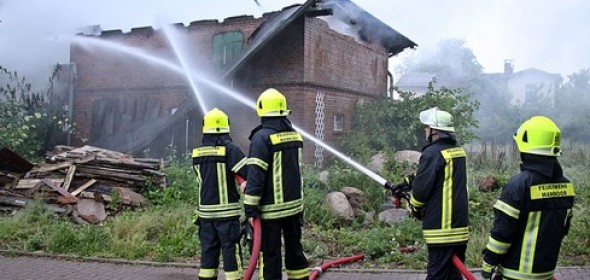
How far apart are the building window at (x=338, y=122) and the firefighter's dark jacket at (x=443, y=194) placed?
10.8 meters

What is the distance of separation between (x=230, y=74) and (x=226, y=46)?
154cm

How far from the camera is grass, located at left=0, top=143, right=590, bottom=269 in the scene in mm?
7164

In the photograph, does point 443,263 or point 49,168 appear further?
point 49,168

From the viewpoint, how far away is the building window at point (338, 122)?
15.2 metres

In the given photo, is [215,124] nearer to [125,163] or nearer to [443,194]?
[443,194]

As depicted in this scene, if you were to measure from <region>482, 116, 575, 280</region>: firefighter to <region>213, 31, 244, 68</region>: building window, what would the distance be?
1163cm

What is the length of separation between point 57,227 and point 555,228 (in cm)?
696

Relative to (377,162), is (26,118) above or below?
above

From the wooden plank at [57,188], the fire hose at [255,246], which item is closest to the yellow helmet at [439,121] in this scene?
the fire hose at [255,246]

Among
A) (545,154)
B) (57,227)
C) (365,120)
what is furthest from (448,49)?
(545,154)

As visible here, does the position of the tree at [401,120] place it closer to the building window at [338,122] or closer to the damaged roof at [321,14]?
the building window at [338,122]

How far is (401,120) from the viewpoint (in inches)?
607

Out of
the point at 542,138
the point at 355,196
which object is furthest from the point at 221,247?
the point at 355,196

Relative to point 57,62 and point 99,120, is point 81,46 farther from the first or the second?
point 99,120
